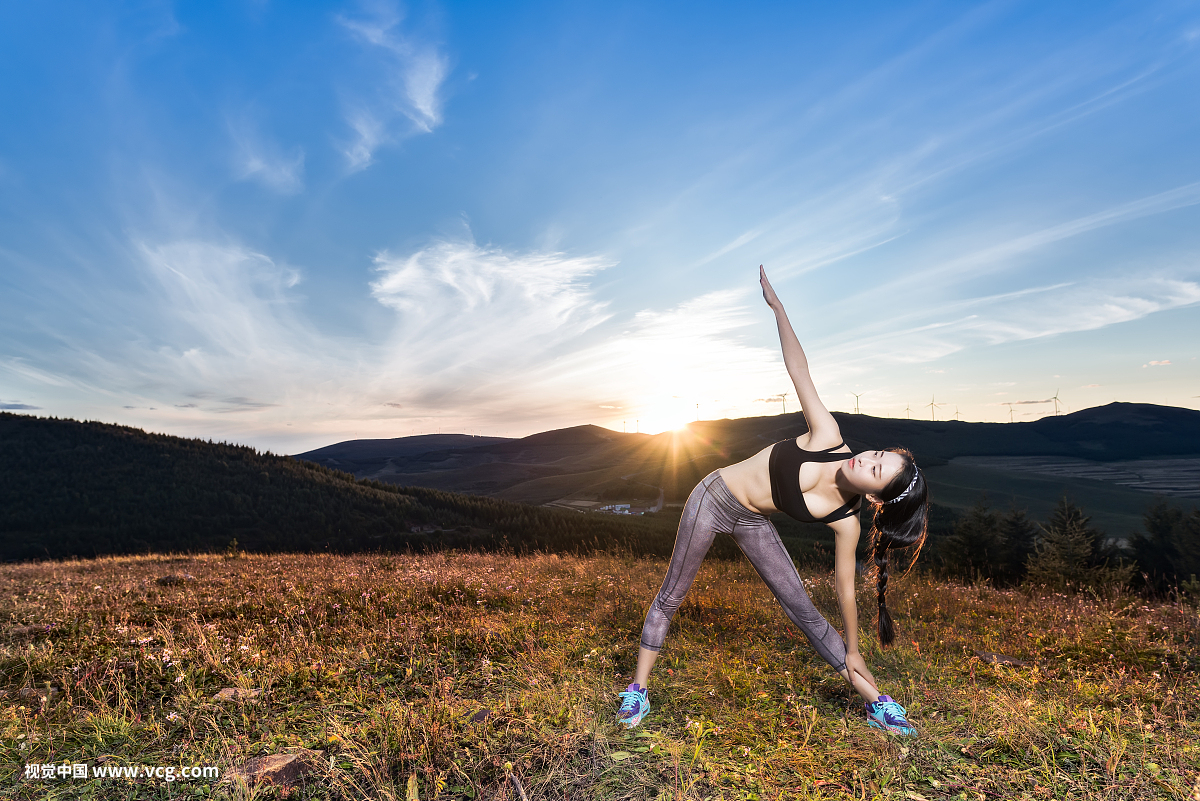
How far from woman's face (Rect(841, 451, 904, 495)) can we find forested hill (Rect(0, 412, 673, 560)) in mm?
25016

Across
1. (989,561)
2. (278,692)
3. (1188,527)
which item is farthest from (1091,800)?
(1188,527)

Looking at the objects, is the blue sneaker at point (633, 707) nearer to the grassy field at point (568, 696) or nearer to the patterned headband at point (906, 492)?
the grassy field at point (568, 696)

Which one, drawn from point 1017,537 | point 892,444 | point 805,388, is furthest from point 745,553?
point 892,444

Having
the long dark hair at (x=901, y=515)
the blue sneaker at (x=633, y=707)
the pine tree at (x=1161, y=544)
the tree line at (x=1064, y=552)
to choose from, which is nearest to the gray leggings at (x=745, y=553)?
the blue sneaker at (x=633, y=707)

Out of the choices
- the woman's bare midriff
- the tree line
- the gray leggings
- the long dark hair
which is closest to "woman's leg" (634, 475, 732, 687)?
the gray leggings

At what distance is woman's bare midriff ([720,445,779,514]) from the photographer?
3590 millimetres

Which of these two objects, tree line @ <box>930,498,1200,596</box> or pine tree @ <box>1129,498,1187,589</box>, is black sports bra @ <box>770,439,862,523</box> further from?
pine tree @ <box>1129,498,1187,589</box>

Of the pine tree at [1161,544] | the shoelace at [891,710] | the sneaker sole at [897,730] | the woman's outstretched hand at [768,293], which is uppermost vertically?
the woman's outstretched hand at [768,293]

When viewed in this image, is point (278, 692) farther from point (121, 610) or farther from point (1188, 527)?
point (1188, 527)

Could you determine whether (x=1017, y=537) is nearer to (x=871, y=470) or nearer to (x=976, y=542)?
(x=976, y=542)

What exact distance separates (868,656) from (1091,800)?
2.34 m

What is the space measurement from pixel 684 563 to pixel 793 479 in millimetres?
1061

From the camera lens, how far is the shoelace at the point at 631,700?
3615mm

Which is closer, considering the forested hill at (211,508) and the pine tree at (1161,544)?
the forested hill at (211,508)
